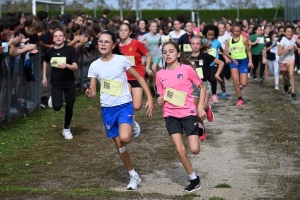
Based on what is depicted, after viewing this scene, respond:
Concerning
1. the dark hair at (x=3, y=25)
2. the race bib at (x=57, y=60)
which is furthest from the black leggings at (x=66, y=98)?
the dark hair at (x=3, y=25)

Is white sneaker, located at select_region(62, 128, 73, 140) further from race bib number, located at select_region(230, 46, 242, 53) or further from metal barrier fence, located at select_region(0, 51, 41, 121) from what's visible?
race bib number, located at select_region(230, 46, 242, 53)

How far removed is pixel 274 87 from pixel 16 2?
31.3 ft

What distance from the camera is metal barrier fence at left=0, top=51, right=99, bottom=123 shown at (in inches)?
525

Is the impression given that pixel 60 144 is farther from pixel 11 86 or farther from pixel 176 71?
pixel 176 71

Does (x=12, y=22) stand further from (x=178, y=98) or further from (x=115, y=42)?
(x=178, y=98)

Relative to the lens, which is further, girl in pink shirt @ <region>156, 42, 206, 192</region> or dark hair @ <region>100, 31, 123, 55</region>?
dark hair @ <region>100, 31, 123, 55</region>

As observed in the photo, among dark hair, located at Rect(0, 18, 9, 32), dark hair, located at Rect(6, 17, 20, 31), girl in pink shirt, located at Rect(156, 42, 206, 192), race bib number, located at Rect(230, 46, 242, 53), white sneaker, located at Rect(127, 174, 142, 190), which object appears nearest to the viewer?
white sneaker, located at Rect(127, 174, 142, 190)

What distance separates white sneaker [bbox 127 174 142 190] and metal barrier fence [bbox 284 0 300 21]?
29.8m

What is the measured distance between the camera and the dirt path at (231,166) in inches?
320

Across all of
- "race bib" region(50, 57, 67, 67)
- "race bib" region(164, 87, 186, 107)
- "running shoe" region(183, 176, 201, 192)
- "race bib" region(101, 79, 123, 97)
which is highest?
"race bib" region(50, 57, 67, 67)

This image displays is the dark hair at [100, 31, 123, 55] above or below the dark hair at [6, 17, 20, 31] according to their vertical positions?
below

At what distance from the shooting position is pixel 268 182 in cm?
852

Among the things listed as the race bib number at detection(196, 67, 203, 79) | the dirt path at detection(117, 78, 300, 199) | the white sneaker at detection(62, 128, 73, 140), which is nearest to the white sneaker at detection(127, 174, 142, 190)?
the dirt path at detection(117, 78, 300, 199)

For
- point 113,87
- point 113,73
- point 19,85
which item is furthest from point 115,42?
point 19,85
